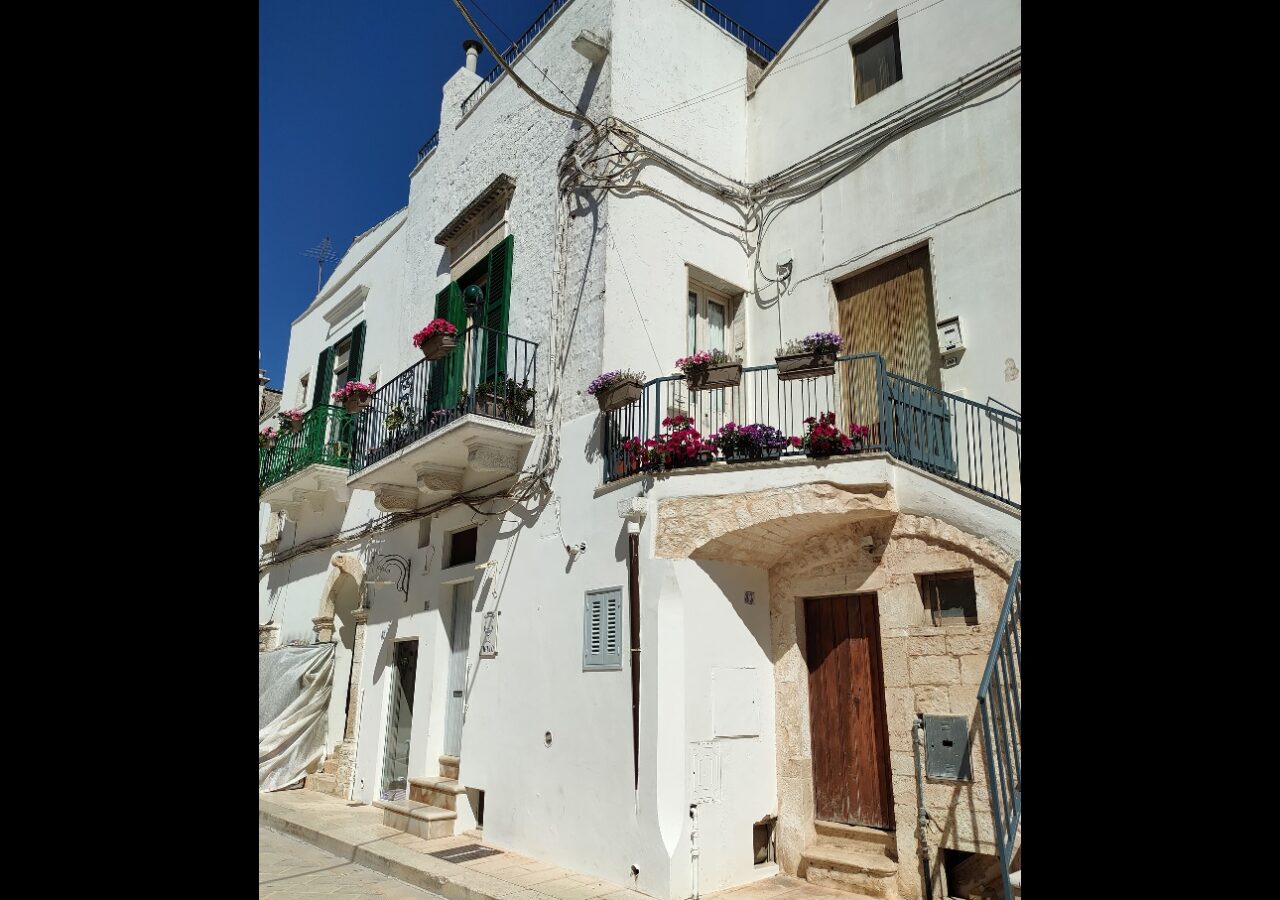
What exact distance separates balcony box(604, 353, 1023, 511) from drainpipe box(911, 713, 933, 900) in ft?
6.70

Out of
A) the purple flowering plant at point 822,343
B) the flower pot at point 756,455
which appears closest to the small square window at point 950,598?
the flower pot at point 756,455

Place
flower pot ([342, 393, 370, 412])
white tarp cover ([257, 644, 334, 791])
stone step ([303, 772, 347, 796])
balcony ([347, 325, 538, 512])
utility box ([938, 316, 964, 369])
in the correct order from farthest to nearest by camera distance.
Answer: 1. white tarp cover ([257, 644, 334, 791])
2. flower pot ([342, 393, 370, 412])
3. stone step ([303, 772, 347, 796])
4. balcony ([347, 325, 538, 512])
5. utility box ([938, 316, 964, 369])

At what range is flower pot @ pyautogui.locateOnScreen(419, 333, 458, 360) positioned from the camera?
34.5 ft

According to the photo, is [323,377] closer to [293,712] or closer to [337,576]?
[337,576]

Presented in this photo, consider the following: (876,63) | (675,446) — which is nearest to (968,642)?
(675,446)

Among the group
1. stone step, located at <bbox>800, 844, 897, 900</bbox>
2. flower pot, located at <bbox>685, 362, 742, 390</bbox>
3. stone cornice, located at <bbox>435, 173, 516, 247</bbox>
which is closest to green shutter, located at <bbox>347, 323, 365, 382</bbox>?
stone cornice, located at <bbox>435, 173, 516, 247</bbox>

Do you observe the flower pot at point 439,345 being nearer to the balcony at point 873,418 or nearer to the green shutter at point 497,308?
the green shutter at point 497,308

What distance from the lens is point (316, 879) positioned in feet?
27.5

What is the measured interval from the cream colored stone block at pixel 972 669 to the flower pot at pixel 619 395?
3.85 meters

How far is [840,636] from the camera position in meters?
8.38

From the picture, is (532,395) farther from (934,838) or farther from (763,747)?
(934,838)

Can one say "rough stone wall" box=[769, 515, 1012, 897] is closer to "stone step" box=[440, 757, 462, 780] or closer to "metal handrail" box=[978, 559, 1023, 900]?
"metal handrail" box=[978, 559, 1023, 900]
